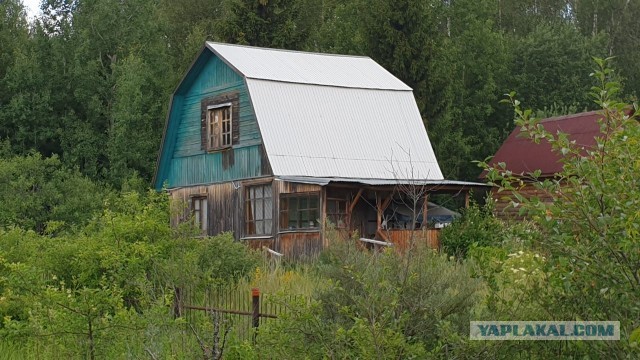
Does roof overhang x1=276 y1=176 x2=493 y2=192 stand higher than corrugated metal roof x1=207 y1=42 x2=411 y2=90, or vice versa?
corrugated metal roof x1=207 y1=42 x2=411 y2=90

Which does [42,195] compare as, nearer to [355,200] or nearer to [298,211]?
[298,211]

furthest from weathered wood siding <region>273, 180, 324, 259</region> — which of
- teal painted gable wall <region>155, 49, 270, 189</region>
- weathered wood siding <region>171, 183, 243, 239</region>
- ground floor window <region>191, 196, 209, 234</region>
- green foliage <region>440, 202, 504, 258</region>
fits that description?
ground floor window <region>191, 196, 209, 234</region>

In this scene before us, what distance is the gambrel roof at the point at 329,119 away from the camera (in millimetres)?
27281

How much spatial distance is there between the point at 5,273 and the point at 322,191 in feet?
32.3

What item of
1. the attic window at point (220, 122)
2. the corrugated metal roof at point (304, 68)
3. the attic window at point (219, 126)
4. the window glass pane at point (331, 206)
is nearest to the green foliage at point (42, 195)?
the attic window at point (220, 122)

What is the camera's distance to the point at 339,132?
28.3 metres

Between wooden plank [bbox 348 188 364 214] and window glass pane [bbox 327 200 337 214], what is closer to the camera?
wooden plank [bbox 348 188 364 214]

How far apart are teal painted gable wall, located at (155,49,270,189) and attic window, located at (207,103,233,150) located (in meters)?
0.33

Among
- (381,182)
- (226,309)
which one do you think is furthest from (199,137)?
(226,309)

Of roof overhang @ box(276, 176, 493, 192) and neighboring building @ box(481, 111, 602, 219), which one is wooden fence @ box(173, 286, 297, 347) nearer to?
roof overhang @ box(276, 176, 493, 192)

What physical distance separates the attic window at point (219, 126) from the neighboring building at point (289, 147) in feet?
0.10

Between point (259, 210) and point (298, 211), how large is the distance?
1627 millimetres

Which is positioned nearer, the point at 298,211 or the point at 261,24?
the point at 298,211

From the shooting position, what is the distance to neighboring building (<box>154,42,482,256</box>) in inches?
1049
